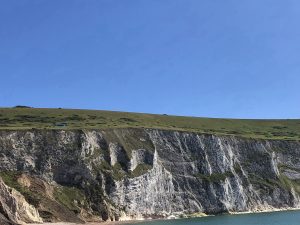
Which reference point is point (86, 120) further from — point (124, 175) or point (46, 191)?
point (46, 191)

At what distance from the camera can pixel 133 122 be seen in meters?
152

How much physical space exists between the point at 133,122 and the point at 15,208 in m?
69.0

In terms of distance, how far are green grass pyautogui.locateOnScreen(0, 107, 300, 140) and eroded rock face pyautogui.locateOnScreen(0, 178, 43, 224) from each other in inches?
1188

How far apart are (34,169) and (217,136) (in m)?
55.1

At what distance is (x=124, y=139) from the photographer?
12725cm

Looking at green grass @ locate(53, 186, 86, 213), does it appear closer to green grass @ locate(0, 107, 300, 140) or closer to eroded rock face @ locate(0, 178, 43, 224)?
eroded rock face @ locate(0, 178, 43, 224)

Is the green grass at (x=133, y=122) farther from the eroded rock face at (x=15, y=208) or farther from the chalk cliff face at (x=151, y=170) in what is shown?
the eroded rock face at (x=15, y=208)

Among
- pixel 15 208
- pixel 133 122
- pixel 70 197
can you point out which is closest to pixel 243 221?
pixel 70 197

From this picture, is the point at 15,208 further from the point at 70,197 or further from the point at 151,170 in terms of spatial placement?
the point at 151,170

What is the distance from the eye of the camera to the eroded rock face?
82037mm

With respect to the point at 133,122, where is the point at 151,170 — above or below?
below

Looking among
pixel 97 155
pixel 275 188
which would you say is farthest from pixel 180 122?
pixel 97 155

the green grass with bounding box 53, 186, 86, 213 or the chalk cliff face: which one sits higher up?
the chalk cliff face

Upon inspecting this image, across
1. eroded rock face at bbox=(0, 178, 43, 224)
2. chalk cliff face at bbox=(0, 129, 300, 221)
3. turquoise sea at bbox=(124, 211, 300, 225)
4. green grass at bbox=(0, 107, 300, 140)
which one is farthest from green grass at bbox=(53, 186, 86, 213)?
green grass at bbox=(0, 107, 300, 140)
